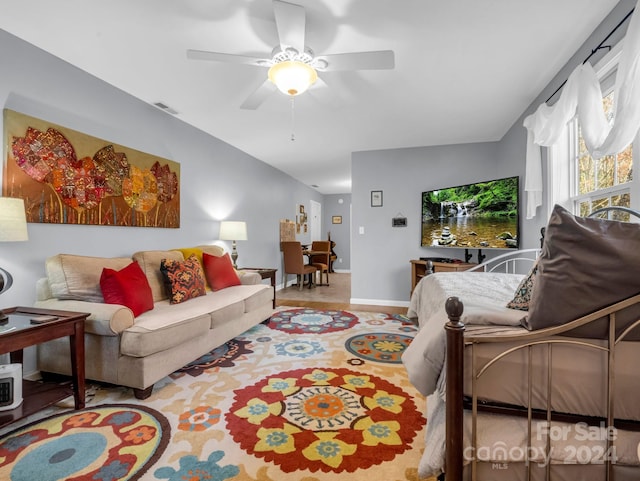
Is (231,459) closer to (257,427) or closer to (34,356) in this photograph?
(257,427)

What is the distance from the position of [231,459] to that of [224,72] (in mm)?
2738

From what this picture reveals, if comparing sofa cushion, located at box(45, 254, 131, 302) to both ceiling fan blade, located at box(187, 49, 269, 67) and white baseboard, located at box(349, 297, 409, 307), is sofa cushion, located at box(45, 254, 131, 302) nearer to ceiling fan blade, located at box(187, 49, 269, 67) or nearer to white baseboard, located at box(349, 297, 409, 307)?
ceiling fan blade, located at box(187, 49, 269, 67)

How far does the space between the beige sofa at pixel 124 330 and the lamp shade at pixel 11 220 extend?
19.3 inches

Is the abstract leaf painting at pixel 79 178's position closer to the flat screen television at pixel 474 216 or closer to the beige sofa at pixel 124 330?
the beige sofa at pixel 124 330

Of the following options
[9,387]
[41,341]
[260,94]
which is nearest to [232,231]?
[260,94]

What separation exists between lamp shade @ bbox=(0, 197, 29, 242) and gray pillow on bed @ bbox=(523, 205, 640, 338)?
8.47 feet

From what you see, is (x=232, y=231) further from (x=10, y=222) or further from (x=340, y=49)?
(x=340, y=49)

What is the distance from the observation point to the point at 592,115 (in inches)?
74.5

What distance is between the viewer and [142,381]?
1.91m

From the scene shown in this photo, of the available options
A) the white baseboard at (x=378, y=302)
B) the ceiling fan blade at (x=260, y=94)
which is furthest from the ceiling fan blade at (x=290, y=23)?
the white baseboard at (x=378, y=302)

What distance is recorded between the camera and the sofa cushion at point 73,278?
2.17 metres

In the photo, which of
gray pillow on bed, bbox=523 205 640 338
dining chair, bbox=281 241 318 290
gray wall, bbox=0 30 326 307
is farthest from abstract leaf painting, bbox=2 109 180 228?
gray pillow on bed, bbox=523 205 640 338

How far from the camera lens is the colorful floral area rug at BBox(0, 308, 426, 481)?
4.47ft

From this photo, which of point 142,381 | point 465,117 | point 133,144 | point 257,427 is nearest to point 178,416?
point 142,381
